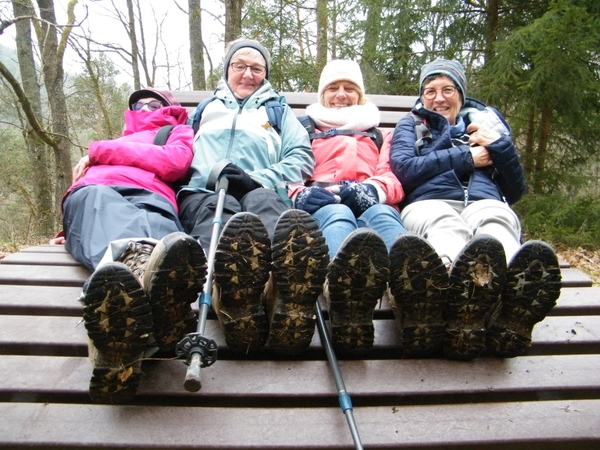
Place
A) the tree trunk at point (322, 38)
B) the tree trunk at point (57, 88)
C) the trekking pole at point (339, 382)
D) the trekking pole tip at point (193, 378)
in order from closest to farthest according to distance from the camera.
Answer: the trekking pole tip at point (193, 378)
the trekking pole at point (339, 382)
the tree trunk at point (322, 38)
the tree trunk at point (57, 88)

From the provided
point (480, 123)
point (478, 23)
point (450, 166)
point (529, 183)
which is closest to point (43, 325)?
point (450, 166)

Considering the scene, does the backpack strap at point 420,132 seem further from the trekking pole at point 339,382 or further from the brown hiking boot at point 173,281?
the brown hiking boot at point 173,281

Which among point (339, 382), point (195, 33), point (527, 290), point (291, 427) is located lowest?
point (291, 427)

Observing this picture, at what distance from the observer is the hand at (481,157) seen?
119 inches

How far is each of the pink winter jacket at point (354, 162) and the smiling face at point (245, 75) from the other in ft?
2.04

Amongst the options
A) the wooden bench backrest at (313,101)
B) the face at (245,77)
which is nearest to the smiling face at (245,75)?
the face at (245,77)

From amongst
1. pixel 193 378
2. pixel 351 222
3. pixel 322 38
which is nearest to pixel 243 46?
pixel 351 222

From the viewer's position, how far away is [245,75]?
354cm

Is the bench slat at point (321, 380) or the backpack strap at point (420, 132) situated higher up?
the backpack strap at point (420, 132)

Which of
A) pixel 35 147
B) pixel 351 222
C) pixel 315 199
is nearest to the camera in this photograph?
pixel 351 222

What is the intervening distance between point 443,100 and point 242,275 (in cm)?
214

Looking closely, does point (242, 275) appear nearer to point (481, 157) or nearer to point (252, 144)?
point (252, 144)

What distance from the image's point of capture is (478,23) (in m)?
6.78

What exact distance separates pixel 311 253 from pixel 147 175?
1474 mm
